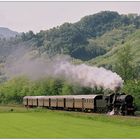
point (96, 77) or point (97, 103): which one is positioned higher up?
point (96, 77)

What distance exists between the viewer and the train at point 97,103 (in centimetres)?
6272

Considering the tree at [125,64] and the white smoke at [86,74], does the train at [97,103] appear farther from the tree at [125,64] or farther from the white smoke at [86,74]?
the tree at [125,64]

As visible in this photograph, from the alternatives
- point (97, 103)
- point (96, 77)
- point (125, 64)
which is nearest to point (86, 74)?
point (96, 77)

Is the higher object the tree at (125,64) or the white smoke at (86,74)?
the tree at (125,64)

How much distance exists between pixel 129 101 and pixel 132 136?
2737 centimetres

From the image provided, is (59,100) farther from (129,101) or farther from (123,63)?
(123,63)

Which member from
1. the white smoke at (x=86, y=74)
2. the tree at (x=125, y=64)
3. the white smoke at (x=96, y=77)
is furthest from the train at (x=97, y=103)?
the tree at (x=125, y=64)

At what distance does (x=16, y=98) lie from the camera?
147 metres

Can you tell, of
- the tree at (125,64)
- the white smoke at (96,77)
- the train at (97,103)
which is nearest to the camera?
the train at (97,103)

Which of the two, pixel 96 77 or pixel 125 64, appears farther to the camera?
pixel 125 64

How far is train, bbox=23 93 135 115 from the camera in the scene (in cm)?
6272

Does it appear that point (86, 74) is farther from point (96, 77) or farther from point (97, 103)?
point (97, 103)

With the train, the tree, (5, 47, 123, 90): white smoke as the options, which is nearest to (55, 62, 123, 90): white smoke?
(5, 47, 123, 90): white smoke

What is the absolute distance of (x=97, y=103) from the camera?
69688mm
